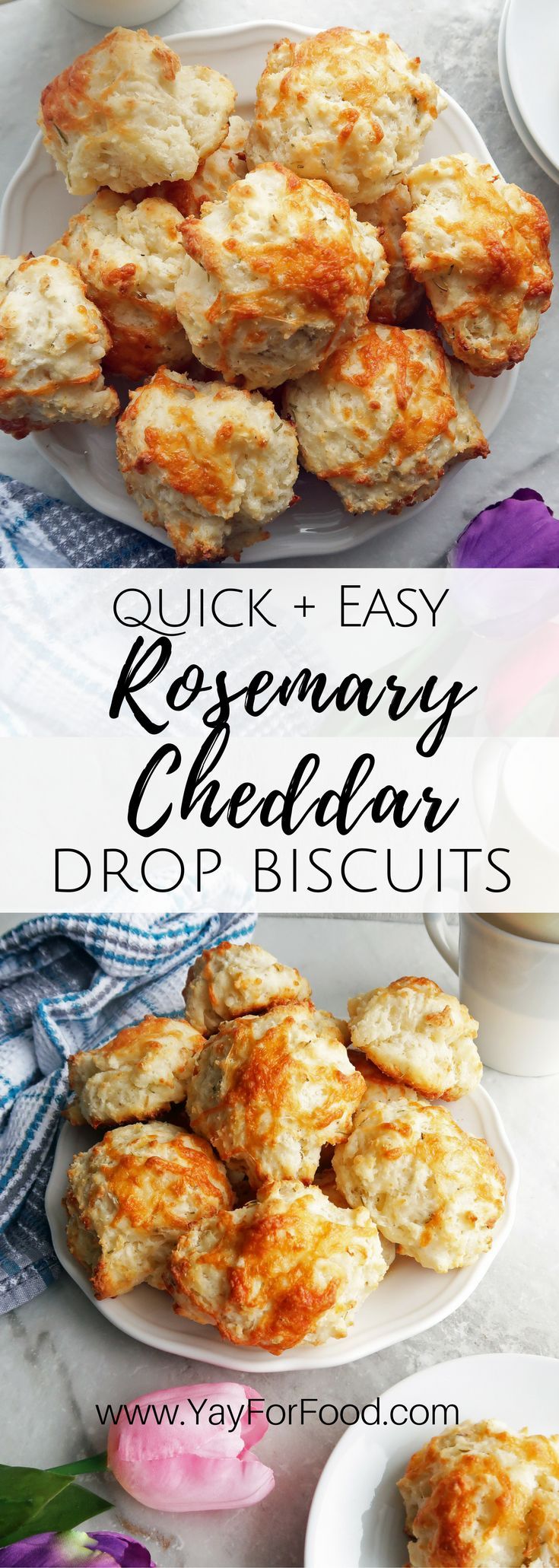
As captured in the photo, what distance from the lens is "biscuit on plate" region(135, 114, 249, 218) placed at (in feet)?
3.03

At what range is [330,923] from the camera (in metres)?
0.98

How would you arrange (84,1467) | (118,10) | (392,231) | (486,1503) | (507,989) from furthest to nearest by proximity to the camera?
(118,10), (392,231), (507,989), (84,1467), (486,1503)

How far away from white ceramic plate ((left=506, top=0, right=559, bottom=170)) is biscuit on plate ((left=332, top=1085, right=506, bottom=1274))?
0.77m

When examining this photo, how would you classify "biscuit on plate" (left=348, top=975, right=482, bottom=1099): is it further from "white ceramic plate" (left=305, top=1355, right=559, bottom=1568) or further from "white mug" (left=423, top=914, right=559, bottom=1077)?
"white ceramic plate" (left=305, top=1355, right=559, bottom=1568)

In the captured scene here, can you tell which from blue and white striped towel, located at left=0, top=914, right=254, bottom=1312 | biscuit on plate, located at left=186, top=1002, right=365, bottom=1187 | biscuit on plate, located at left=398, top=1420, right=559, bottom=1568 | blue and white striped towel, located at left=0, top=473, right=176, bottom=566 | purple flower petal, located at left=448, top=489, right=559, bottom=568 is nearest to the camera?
biscuit on plate, located at left=398, top=1420, right=559, bottom=1568

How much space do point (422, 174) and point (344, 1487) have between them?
847mm

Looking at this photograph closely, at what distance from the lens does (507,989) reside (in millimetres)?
803

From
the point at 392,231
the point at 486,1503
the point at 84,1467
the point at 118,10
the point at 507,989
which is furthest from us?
the point at 118,10

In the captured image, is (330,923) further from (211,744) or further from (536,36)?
(536,36)

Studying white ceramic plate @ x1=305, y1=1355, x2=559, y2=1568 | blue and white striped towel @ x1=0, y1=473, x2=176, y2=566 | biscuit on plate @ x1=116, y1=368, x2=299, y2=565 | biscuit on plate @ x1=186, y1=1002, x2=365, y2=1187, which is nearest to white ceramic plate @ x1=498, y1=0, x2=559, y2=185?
biscuit on plate @ x1=116, y1=368, x2=299, y2=565

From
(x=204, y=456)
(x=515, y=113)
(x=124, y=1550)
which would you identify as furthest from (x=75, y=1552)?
(x=515, y=113)

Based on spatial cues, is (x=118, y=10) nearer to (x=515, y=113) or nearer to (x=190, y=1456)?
(x=515, y=113)

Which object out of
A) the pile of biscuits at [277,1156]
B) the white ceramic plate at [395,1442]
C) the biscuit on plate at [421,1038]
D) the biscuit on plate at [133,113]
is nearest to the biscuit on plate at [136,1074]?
the pile of biscuits at [277,1156]

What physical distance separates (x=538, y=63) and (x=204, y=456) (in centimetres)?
44
